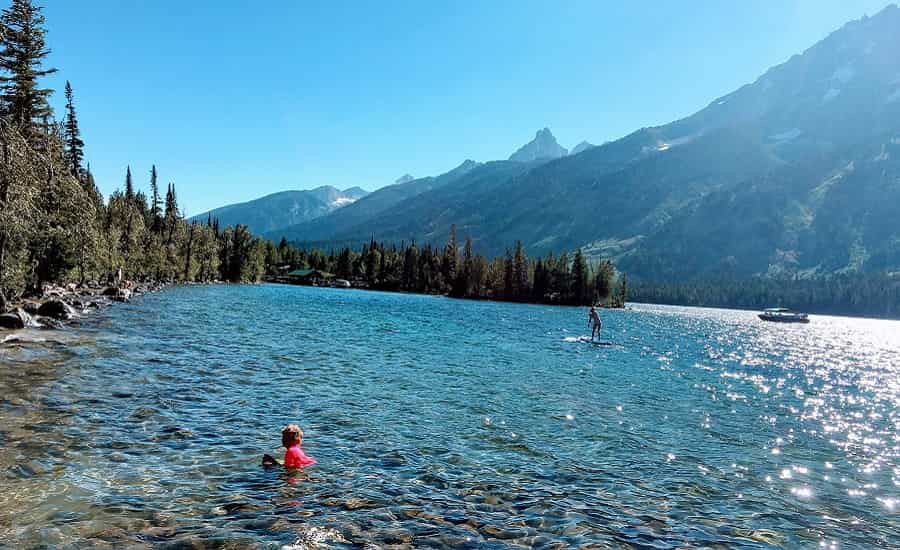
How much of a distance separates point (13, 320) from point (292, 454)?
36951 millimetres

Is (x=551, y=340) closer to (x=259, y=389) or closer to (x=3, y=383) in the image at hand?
(x=259, y=389)

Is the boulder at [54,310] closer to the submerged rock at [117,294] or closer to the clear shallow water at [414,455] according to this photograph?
the clear shallow water at [414,455]

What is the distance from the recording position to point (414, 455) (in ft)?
55.2

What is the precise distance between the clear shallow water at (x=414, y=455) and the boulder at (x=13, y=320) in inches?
170

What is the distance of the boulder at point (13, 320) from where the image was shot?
37.9 m

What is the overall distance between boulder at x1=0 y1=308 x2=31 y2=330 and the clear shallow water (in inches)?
170

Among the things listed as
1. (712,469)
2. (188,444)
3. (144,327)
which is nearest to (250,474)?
(188,444)

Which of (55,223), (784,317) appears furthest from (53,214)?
(784,317)

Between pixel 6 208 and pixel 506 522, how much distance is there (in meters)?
28.7

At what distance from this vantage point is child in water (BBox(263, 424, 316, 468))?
1465 centimetres

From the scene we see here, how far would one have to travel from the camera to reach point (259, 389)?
24781 millimetres

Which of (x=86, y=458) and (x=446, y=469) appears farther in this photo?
(x=446, y=469)

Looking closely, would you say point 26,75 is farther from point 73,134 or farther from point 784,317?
point 784,317

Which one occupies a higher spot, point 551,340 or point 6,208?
point 6,208
